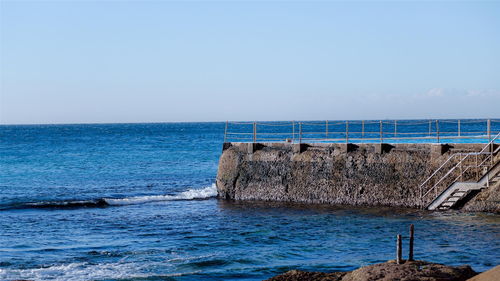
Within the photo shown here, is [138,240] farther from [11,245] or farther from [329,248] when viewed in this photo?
[329,248]

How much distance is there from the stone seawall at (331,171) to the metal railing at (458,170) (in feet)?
1.05

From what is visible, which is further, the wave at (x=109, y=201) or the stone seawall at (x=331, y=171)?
the wave at (x=109, y=201)

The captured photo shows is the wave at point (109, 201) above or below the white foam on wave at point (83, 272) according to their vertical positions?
above

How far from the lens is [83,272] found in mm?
17453

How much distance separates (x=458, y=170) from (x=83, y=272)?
14850 millimetres

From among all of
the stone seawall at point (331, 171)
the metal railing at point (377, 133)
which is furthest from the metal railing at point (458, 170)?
the metal railing at point (377, 133)

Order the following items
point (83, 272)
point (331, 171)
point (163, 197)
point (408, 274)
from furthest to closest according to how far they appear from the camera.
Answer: point (163, 197)
point (331, 171)
point (83, 272)
point (408, 274)

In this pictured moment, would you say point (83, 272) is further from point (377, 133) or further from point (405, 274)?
point (377, 133)

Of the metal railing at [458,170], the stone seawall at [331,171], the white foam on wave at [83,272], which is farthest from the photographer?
the stone seawall at [331,171]

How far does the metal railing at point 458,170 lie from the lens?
24.1 metres

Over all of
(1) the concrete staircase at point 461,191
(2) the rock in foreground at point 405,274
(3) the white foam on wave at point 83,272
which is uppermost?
(1) the concrete staircase at point 461,191

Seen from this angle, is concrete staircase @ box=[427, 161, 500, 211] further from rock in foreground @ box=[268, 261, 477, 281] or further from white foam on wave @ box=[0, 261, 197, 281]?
white foam on wave @ box=[0, 261, 197, 281]

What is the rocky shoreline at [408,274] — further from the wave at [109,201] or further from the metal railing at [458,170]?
the wave at [109,201]

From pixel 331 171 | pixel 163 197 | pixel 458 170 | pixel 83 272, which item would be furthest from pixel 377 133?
pixel 83 272
